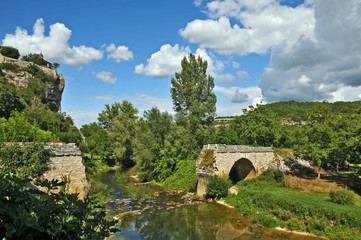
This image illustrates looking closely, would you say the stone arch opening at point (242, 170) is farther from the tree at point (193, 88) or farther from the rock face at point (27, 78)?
the rock face at point (27, 78)

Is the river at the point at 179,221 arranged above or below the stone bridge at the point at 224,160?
below

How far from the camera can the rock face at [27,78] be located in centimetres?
3731

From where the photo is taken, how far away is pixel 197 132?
27.2 metres

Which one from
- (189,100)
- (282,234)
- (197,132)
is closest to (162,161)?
(197,132)

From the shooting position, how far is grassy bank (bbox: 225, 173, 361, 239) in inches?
448

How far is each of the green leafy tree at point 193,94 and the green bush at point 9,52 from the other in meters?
35.0

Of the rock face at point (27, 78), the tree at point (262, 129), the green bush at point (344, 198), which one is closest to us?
the green bush at point (344, 198)

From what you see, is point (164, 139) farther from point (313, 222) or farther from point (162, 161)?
point (313, 222)

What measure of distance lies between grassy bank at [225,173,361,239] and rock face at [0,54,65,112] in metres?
40.7

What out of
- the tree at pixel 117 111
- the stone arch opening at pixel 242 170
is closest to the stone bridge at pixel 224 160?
the stone arch opening at pixel 242 170

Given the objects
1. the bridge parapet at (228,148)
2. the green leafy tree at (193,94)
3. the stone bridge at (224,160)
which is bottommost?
the stone bridge at (224,160)

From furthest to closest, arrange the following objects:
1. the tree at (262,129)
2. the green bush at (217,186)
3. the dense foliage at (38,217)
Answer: the tree at (262,129), the green bush at (217,186), the dense foliage at (38,217)

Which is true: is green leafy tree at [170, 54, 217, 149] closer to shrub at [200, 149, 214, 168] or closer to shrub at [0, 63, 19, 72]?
shrub at [200, 149, 214, 168]

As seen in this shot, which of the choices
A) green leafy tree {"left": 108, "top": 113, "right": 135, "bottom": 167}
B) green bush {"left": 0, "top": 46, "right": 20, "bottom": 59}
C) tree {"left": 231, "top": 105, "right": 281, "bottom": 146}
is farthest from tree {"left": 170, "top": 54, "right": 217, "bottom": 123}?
green bush {"left": 0, "top": 46, "right": 20, "bottom": 59}
